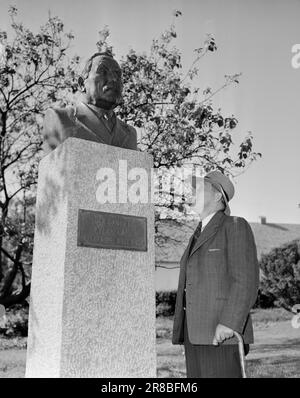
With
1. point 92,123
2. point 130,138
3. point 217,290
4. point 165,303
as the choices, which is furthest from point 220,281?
point 165,303

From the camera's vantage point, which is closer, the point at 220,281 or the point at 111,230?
the point at 220,281

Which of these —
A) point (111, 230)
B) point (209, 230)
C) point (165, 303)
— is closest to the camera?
point (209, 230)

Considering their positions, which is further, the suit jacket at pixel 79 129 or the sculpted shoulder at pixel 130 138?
the sculpted shoulder at pixel 130 138

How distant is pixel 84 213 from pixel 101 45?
548cm

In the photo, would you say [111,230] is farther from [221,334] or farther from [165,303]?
[165,303]

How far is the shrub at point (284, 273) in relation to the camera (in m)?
16.2

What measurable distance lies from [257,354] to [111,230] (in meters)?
8.24

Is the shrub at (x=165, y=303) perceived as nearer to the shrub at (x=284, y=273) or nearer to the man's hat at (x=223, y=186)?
the shrub at (x=284, y=273)

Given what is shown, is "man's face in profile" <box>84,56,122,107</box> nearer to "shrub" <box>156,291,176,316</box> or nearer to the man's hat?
the man's hat

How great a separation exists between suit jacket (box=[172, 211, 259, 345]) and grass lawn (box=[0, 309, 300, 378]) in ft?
16.6

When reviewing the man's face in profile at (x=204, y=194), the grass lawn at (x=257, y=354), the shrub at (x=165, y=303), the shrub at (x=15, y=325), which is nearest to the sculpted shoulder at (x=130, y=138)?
the man's face in profile at (x=204, y=194)

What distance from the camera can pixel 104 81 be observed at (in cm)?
415

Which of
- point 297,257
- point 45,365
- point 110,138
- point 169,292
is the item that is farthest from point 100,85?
point 169,292

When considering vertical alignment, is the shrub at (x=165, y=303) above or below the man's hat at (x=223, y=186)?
below
